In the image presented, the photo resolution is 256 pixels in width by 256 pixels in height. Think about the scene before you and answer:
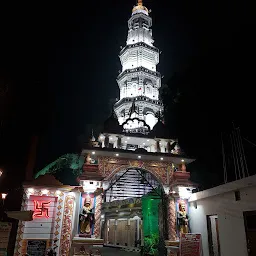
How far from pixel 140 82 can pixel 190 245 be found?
24.4 m

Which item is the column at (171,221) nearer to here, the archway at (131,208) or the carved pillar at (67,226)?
the archway at (131,208)

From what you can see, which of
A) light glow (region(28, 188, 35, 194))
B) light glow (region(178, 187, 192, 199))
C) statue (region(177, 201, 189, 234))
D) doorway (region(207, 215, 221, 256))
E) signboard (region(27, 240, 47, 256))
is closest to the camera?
signboard (region(27, 240, 47, 256))

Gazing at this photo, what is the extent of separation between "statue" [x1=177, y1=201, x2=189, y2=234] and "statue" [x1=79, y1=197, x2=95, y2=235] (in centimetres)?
495

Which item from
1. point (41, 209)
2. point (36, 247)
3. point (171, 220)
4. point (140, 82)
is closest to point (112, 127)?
point (41, 209)

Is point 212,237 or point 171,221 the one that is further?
point 171,221

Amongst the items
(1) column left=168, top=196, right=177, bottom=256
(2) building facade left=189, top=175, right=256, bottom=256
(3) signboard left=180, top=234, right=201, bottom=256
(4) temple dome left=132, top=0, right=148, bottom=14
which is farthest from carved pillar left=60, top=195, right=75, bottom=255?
(4) temple dome left=132, top=0, right=148, bottom=14

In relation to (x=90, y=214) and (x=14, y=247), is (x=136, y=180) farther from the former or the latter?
(x=14, y=247)

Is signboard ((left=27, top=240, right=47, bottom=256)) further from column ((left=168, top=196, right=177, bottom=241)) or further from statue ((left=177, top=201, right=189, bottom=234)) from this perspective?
statue ((left=177, top=201, right=189, bottom=234))

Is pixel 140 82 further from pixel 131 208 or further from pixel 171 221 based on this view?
pixel 171 221

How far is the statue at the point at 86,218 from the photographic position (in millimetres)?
12383

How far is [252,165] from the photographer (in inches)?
605

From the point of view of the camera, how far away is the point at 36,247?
39.0 ft

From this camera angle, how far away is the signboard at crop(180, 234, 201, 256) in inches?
418

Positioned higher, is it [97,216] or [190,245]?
[97,216]
